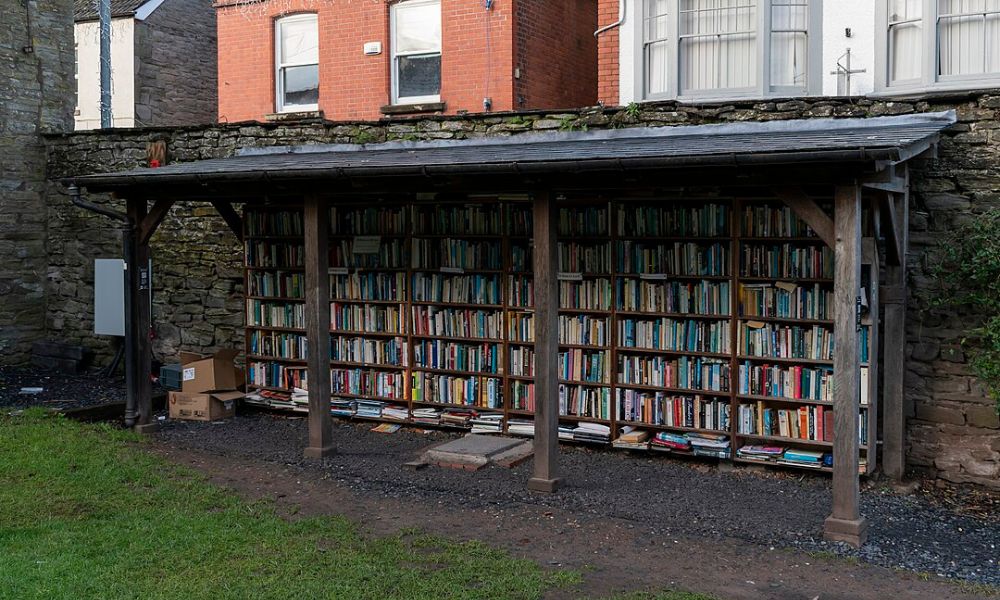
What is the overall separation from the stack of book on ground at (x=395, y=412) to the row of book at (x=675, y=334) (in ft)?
8.11

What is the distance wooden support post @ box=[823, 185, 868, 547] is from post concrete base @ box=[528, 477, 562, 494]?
6.84 feet

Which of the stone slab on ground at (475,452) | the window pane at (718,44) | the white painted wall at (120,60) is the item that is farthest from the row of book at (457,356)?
the white painted wall at (120,60)

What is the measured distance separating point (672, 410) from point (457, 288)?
2.49 m

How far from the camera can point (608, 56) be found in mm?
11328

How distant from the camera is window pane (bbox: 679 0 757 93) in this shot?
10133 mm

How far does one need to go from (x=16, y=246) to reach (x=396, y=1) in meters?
5.92

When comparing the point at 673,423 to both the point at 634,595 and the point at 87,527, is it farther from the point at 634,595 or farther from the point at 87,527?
the point at 87,527

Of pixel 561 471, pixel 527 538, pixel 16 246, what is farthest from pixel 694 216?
pixel 16 246

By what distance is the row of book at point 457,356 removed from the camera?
10156 millimetres

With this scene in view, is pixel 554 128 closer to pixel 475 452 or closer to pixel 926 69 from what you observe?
pixel 475 452

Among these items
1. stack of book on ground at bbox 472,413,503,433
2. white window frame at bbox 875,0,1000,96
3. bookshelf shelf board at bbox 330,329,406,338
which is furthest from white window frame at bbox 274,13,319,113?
white window frame at bbox 875,0,1000,96

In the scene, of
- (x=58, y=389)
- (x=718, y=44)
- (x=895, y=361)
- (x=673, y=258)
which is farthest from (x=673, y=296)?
(x=58, y=389)

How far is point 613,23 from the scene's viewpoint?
436 inches

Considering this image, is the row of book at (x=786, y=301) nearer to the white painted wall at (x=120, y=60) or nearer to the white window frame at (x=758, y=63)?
the white window frame at (x=758, y=63)
